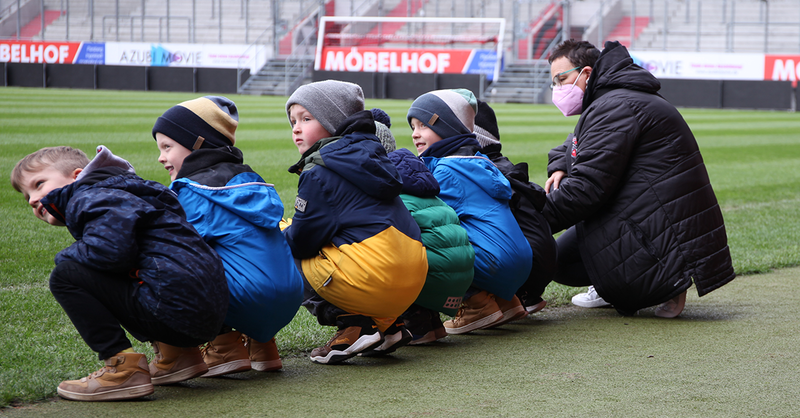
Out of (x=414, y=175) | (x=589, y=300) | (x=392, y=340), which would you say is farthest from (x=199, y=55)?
A: (x=392, y=340)

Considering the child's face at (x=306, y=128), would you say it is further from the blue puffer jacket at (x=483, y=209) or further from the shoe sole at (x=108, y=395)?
the shoe sole at (x=108, y=395)

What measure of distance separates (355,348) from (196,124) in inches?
44.9

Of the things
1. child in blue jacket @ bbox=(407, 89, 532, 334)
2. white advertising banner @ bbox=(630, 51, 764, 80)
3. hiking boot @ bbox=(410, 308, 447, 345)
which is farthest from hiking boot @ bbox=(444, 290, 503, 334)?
white advertising banner @ bbox=(630, 51, 764, 80)

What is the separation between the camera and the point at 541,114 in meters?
23.7

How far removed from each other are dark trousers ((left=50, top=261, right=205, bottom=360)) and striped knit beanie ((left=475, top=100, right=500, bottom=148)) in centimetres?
208

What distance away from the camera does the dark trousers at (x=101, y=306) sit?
285 centimetres

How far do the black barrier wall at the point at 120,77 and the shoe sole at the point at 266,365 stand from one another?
31.4m

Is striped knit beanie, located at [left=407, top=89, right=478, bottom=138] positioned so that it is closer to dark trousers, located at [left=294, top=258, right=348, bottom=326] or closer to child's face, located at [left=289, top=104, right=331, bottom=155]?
child's face, located at [left=289, top=104, right=331, bottom=155]

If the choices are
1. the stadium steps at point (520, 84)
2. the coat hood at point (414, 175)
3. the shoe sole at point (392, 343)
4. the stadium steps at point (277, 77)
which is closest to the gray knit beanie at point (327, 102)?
the coat hood at point (414, 175)

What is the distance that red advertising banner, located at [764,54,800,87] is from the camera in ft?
93.2

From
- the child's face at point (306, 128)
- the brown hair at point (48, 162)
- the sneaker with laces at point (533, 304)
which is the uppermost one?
the child's face at point (306, 128)

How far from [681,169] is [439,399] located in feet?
6.44

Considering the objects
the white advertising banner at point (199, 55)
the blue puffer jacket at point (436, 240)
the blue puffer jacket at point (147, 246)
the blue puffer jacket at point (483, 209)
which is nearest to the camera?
the blue puffer jacket at point (147, 246)

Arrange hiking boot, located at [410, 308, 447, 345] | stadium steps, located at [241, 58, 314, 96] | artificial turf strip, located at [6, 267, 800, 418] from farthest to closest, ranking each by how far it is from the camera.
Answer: stadium steps, located at [241, 58, 314, 96], hiking boot, located at [410, 308, 447, 345], artificial turf strip, located at [6, 267, 800, 418]
